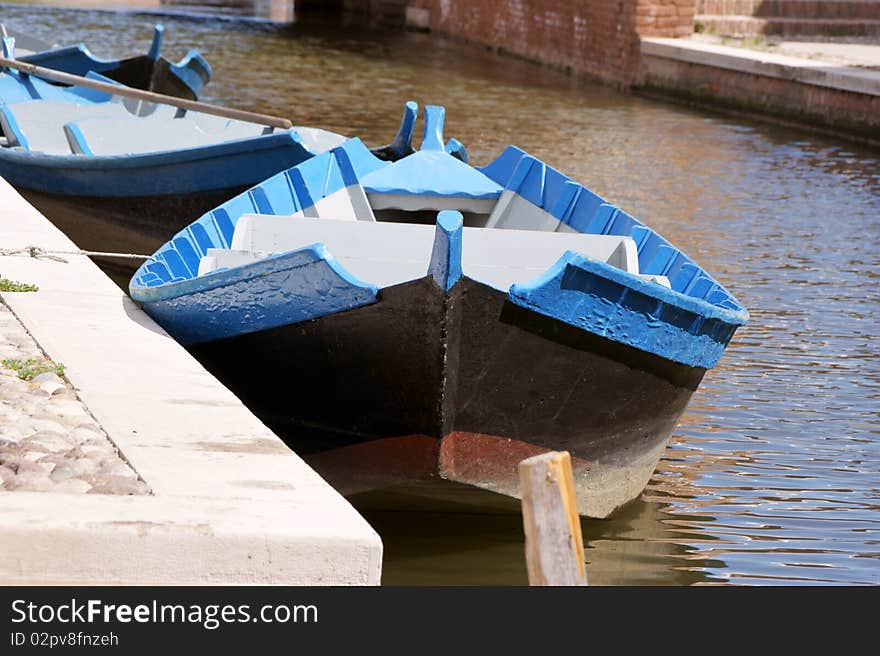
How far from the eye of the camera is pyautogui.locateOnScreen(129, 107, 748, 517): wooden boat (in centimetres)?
525

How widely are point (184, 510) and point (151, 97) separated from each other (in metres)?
6.69

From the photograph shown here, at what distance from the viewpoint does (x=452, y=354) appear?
525 cm

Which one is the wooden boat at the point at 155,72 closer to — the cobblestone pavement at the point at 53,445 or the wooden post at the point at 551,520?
the cobblestone pavement at the point at 53,445

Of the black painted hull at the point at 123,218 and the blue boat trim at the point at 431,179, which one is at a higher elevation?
the blue boat trim at the point at 431,179

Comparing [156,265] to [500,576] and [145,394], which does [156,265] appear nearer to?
[145,394]

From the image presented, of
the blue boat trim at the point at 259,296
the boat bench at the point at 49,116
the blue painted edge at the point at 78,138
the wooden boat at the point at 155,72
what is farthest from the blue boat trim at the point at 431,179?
the wooden boat at the point at 155,72

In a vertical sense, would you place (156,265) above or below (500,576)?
above

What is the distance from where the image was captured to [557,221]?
757 centimetres

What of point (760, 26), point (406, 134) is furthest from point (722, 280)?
point (760, 26)

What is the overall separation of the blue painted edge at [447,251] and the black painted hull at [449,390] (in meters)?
0.04

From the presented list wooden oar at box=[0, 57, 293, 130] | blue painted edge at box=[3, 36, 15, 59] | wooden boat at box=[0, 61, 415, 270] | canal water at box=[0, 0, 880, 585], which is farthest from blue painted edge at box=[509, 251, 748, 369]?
blue painted edge at box=[3, 36, 15, 59]

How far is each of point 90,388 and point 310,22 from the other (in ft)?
97.8

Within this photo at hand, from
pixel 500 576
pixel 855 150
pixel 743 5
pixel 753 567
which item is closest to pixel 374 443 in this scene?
pixel 500 576

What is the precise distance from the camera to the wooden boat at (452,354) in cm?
525
